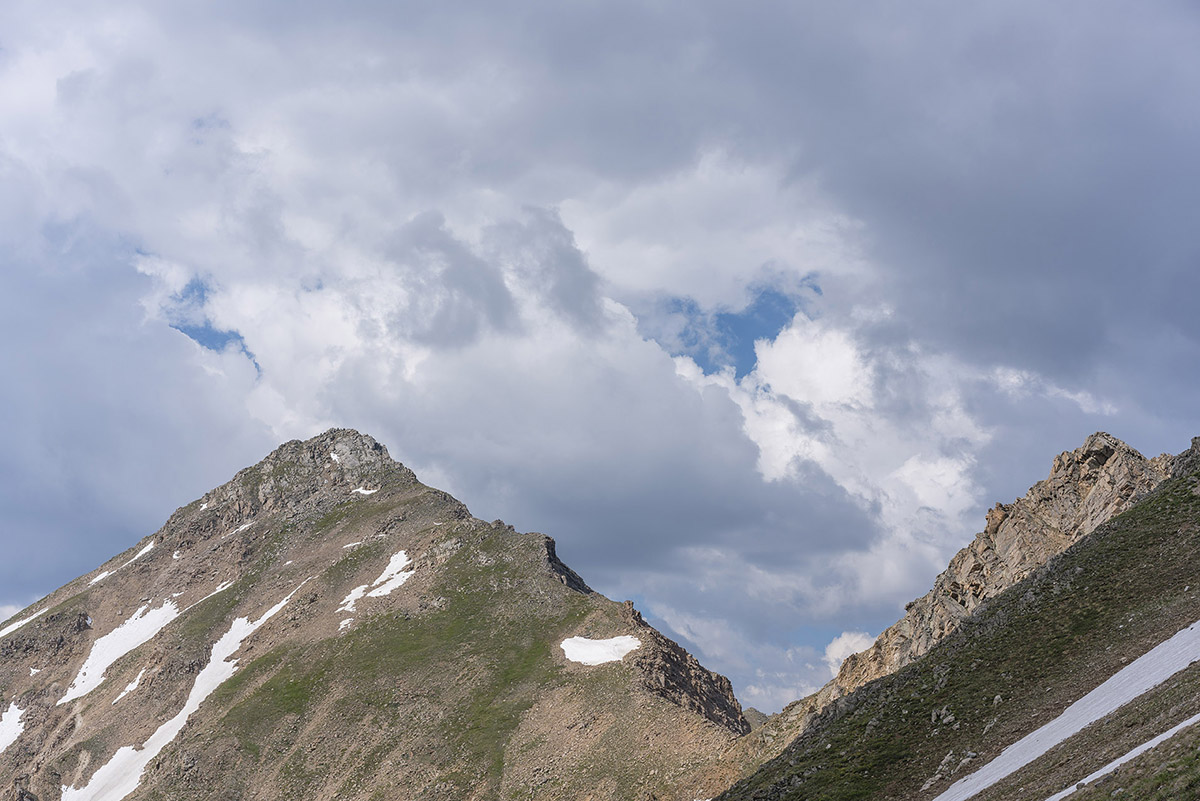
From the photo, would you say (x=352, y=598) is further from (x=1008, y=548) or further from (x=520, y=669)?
(x=1008, y=548)

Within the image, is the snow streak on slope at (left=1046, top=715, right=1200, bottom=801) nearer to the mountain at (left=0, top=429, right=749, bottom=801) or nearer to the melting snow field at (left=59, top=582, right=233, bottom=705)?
the mountain at (left=0, top=429, right=749, bottom=801)

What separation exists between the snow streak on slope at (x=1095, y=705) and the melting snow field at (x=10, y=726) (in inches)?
6320

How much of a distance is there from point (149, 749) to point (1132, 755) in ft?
430

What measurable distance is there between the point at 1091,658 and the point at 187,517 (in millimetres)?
193744

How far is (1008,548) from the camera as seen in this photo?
72.4m

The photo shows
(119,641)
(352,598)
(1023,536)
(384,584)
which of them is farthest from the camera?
(119,641)

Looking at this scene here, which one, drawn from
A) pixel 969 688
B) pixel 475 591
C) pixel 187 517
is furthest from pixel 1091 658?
pixel 187 517

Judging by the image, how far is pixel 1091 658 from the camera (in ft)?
149

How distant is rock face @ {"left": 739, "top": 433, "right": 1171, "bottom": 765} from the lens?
2694 inches

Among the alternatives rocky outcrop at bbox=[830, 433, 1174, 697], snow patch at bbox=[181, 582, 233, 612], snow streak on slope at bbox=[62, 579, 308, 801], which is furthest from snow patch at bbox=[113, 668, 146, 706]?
rocky outcrop at bbox=[830, 433, 1174, 697]

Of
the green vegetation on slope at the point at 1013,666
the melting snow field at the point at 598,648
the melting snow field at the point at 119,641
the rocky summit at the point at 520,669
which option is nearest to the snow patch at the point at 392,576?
the rocky summit at the point at 520,669

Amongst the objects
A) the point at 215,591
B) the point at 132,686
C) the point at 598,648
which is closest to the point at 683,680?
the point at 598,648

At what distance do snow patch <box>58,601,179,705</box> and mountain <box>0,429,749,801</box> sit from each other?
43cm

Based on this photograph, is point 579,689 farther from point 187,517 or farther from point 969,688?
point 187,517
